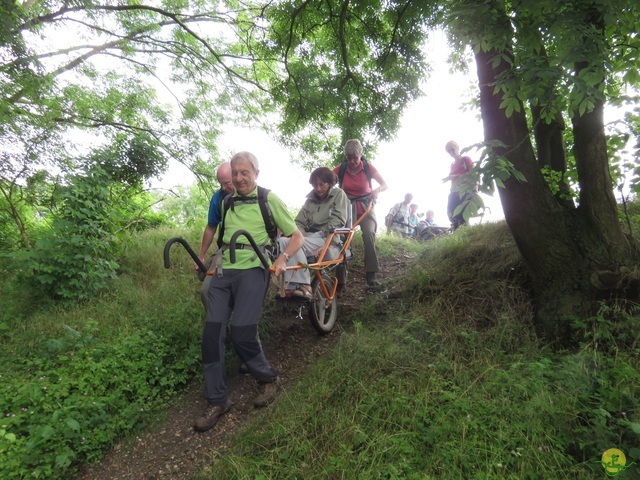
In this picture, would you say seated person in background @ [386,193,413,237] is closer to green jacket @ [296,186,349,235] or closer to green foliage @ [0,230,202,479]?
green jacket @ [296,186,349,235]

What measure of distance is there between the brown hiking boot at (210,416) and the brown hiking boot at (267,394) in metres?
0.28

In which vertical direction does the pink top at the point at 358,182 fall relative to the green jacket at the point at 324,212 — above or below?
above

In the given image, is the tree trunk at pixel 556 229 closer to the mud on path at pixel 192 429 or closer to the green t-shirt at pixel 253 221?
the green t-shirt at pixel 253 221

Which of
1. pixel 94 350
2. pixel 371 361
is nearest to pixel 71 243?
pixel 94 350

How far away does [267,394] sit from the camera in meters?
3.22

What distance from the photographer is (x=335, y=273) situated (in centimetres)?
521

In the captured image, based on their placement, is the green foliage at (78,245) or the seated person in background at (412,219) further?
the seated person in background at (412,219)

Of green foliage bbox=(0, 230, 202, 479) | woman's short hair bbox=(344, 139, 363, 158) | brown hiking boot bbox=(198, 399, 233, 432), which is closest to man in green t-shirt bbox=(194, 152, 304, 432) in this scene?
brown hiking boot bbox=(198, 399, 233, 432)

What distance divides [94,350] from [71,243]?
77.1 inches

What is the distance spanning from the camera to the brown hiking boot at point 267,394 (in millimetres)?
3170

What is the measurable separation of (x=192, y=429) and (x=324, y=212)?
8.90 feet

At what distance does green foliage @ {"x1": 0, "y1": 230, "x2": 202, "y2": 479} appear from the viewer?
106 inches

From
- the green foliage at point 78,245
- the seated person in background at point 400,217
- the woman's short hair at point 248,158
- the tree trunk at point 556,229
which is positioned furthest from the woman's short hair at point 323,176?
the seated person in background at point 400,217

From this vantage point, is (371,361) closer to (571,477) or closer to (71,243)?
(571,477)
